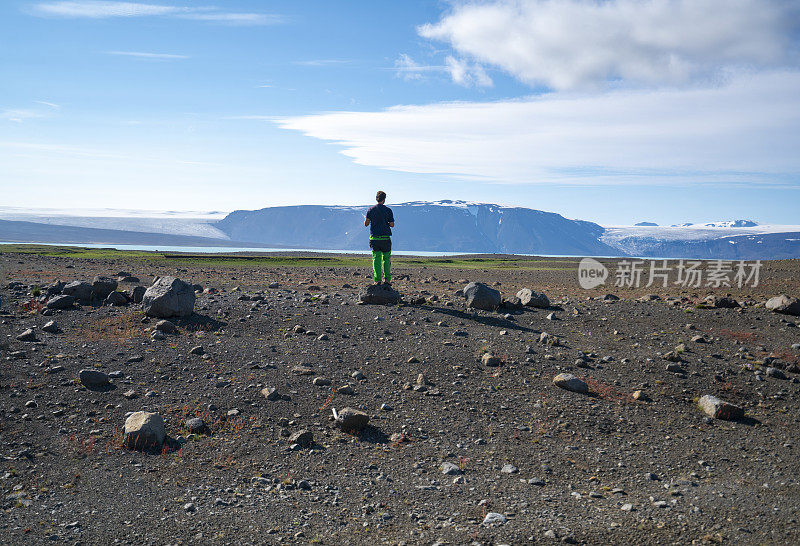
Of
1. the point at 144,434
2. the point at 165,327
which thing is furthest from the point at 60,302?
the point at 144,434

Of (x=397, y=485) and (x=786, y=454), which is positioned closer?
(x=397, y=485)

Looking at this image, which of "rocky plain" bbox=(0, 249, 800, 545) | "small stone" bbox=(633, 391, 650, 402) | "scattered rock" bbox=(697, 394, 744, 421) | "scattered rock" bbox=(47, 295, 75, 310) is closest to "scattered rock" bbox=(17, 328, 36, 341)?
"rocky plain" bbox=(0, 249, 800, 545)

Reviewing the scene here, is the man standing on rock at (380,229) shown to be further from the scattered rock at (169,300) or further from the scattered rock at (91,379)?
the scattered rock at (91,379)

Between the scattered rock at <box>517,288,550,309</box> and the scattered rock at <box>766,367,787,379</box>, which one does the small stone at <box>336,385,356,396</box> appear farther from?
the scattered rock at <box>517,288,550,309</box>

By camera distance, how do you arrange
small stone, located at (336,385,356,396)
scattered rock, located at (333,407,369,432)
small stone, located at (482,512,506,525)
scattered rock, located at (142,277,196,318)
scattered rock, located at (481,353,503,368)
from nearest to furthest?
1. small stone, located at (482,512,506,525)
2. scattered rock, located at (333,407,369,432)
3. small stone, located at (336,385,356,396)
4. scattered rock, located at (481,353,503,368)
5. scattered rock, located at (142,277,196,318)

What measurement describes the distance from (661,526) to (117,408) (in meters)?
9.60

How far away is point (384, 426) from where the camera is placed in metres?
9.88

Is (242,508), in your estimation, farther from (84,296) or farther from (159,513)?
(84,296)

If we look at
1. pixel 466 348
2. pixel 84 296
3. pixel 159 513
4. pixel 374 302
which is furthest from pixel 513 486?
pixel 84 296

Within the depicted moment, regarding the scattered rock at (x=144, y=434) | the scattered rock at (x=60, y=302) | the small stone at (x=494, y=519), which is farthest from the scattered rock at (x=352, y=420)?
the scattered rock at (x=60, y=302)

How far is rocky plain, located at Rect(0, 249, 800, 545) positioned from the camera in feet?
22.7

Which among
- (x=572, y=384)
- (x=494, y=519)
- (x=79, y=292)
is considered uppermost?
(x=79, y=292)

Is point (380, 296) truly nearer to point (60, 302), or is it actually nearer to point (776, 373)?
point (60, 302)

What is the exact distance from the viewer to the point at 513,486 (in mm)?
7973
